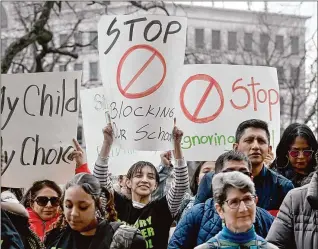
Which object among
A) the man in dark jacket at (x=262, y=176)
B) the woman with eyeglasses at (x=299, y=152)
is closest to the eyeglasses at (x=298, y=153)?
the woman with eyeglasses at (x=299, y=152)

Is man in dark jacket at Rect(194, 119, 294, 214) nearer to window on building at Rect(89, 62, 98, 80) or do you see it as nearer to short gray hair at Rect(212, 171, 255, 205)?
short gray hair at Rect(212, 171, 255, 205)

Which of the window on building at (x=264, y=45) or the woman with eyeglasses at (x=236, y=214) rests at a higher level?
the window on building at (x=264, y=45)

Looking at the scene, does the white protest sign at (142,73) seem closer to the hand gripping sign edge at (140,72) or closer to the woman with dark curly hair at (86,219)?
the hand gripping sign edge at (140,72)

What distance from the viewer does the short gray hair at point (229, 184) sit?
4.45 meters

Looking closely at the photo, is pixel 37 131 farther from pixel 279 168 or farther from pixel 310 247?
pixel 310 247

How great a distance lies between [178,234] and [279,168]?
121cm

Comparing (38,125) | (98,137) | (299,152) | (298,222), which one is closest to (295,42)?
(98,137)

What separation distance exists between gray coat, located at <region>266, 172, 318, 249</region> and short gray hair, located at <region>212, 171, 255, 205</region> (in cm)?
31

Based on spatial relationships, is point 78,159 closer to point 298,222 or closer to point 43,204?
point 43,204

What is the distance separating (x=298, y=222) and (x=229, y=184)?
440 mm

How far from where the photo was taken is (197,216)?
5016 millimetres

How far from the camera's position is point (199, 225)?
5.00 m

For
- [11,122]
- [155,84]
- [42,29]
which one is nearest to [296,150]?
[155,84]

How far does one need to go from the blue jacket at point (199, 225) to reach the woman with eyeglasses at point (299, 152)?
2.87 feet
